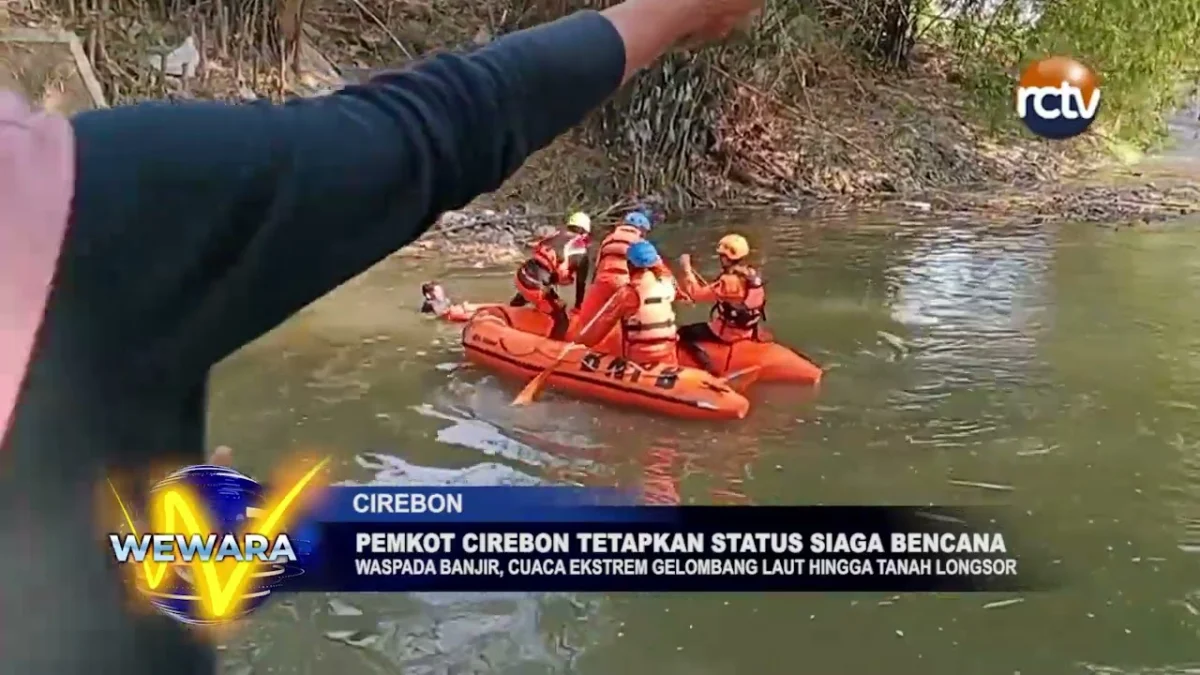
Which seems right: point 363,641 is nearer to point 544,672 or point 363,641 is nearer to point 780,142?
point 544,672

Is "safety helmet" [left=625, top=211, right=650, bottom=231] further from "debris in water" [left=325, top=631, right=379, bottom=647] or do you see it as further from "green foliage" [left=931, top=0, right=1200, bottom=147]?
"debris in water" [left=325, top=631, right=379, bottom=647]

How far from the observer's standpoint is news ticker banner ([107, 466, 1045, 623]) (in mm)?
965

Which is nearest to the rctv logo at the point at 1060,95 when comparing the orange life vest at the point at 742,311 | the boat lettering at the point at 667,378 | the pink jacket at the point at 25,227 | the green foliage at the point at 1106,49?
the green foliage at the point at 1106,49

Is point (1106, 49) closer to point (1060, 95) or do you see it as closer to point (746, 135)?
point (1060, 95)

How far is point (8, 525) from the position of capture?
33cm

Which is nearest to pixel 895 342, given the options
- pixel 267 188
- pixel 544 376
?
pixel 544 376

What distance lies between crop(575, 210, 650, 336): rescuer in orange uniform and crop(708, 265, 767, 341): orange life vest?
88 millimetres

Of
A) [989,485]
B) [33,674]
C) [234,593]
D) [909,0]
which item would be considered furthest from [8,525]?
[909,0]

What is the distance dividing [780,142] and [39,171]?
0.90m

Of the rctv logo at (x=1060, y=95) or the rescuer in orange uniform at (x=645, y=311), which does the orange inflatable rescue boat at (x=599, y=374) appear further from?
the rctv logo at (x=1060, y=95)

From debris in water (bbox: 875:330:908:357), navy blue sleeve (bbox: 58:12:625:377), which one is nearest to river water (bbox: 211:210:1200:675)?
debris in water (bbox: 875:330:908:357)

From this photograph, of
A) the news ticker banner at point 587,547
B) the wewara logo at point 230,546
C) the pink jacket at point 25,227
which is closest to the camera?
the pink jacket at point 25,227

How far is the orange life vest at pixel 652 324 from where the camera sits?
3.54 ft

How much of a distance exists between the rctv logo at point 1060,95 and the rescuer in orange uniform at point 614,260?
0.33m
